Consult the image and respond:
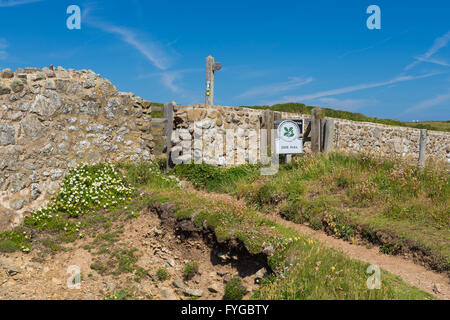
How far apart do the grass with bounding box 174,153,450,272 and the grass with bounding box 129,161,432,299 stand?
63.2 inches

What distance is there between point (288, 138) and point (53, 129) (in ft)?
25.5

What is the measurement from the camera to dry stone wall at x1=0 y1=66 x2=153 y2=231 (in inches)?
339

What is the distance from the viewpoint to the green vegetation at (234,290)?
230 inches

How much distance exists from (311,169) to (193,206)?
4525mm

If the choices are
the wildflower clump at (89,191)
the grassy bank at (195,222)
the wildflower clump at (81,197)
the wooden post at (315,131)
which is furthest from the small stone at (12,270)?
the wooden post at (315,131)

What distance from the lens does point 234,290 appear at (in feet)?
19.4

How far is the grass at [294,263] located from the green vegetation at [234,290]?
1.09 ft

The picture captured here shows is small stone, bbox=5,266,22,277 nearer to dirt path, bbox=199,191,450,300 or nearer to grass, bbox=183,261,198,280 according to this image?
grass, bbox=183,261,198,280

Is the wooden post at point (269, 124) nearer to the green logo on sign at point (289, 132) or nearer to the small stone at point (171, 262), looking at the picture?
the green logo on sign at point (289, 132)

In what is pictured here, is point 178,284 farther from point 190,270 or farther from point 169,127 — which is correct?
point 169,127
